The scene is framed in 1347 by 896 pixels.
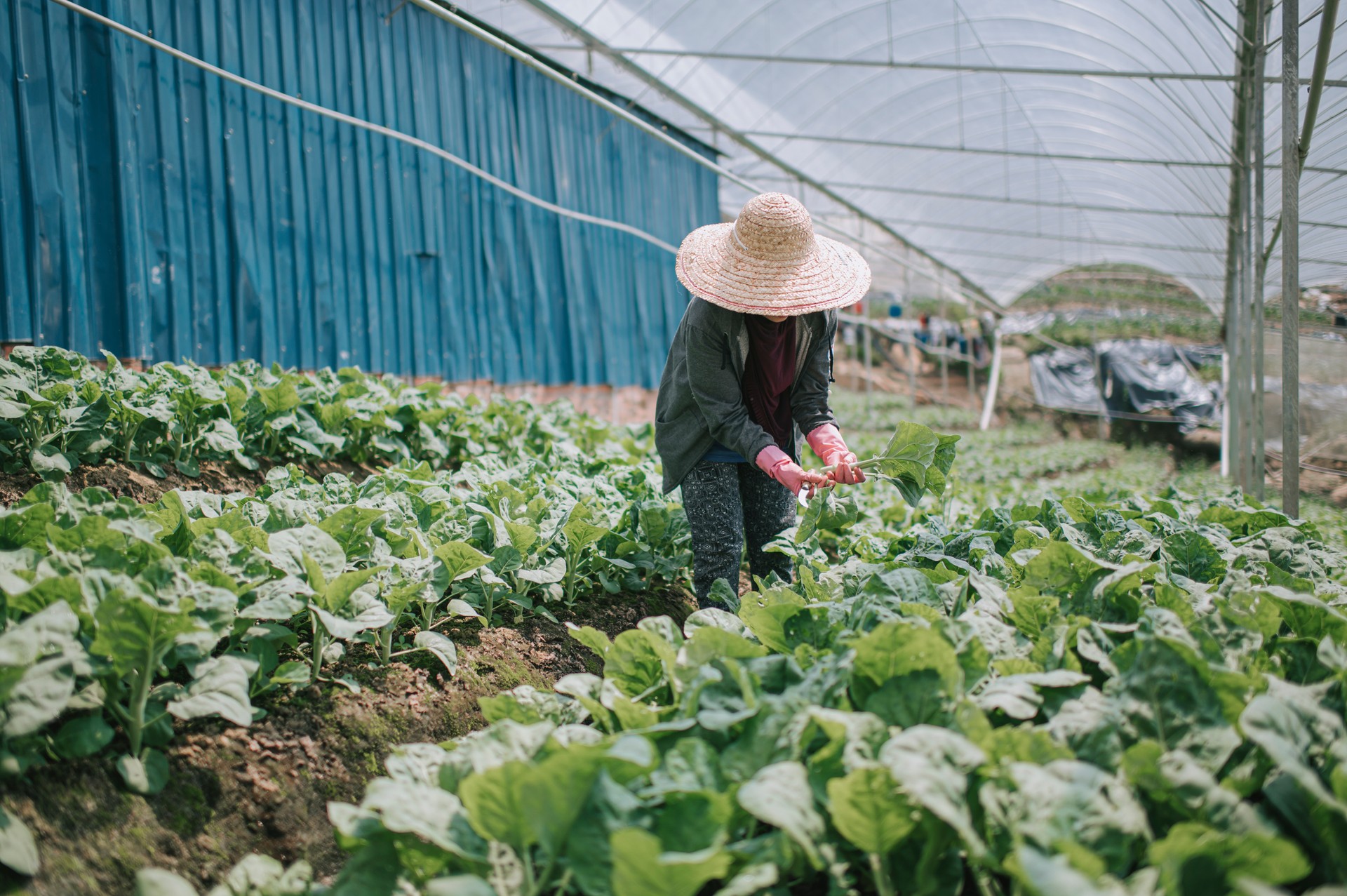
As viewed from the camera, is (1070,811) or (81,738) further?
(81,738)

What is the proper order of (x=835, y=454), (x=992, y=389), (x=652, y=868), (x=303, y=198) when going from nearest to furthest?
(x=652, y=868)
(x=835, y=454)
(x=303, y=198)
(x=992, y=389)

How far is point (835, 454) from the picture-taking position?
2.74 meters

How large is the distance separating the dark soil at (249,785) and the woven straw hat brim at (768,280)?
4.33ft

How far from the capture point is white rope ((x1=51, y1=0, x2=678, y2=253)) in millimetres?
4562

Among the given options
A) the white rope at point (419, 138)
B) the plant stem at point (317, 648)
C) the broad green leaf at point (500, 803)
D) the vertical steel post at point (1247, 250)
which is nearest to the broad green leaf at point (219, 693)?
the plant stem at point (317, 648)

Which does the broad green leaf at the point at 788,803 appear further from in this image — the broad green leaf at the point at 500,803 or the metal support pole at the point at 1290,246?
the metal support pole at the point at 1290,246

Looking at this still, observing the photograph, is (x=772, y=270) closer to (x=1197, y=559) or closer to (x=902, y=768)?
(x=1197, y=559)

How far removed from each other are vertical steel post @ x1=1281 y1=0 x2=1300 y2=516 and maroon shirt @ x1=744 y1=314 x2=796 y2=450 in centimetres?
218

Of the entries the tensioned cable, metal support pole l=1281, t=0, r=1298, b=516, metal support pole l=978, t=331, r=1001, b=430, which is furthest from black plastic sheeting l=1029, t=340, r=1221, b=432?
metal support pole l=1281, t=0, r=1298, b=516

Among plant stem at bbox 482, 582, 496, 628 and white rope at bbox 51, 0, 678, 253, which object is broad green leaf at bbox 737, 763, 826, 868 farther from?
white rope at bbox 51, 0, 678, 253

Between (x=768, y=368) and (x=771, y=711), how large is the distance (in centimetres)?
158

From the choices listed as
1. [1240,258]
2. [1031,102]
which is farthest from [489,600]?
[1031,102]

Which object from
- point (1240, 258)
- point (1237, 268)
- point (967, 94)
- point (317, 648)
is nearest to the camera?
point (317, 648)

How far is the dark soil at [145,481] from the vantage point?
118 inches
